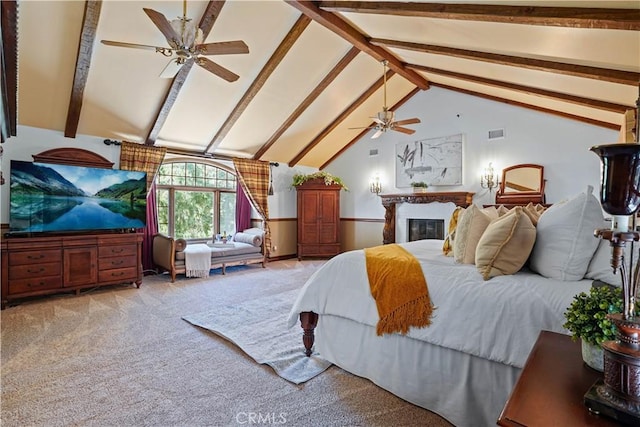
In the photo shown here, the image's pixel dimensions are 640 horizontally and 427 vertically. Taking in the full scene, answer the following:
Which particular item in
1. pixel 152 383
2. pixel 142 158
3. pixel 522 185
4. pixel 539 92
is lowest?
pixel 152 383

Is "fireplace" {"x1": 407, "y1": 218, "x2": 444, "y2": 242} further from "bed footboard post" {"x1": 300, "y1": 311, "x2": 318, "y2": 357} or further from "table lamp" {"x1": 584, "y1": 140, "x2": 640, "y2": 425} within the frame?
"table lamp" {"x1": 584, "y1": 140, "x2": 640, "y2": 425}

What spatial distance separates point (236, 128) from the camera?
5.81 metres

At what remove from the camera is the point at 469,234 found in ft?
7.17

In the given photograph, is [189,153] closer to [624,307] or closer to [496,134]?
[496,134]

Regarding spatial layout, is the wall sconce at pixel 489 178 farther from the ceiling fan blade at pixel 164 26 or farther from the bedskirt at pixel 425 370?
the ceiling fan blade at pixel 164 26

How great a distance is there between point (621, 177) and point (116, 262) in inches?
207

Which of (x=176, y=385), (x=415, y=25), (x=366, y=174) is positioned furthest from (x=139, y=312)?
(x=366, y=174)

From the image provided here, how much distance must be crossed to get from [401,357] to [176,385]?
1.48 m

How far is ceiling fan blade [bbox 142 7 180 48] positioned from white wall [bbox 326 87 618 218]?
496 centimetres

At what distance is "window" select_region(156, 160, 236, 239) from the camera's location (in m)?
6.01

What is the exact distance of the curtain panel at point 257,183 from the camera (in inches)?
259

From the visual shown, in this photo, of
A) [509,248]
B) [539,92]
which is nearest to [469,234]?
[509,248]

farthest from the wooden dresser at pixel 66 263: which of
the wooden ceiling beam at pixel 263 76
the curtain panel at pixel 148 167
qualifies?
the wooden ceiling beam at pixel 263 76

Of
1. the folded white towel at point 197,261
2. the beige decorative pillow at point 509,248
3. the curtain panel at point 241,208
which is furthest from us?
the curtain panel at point 241,208
